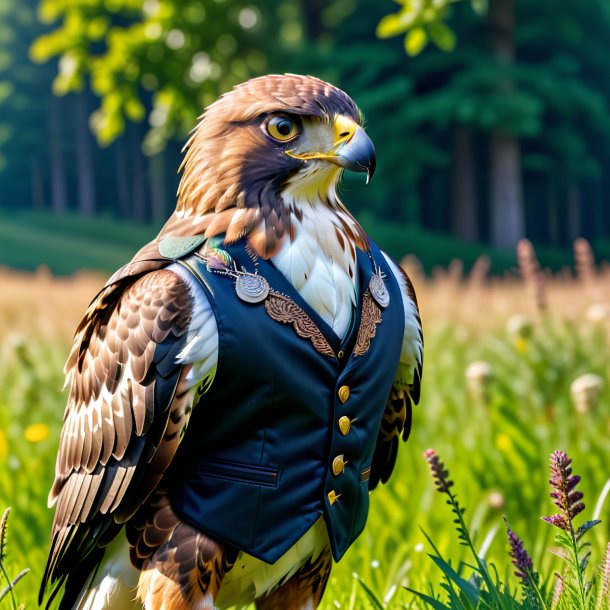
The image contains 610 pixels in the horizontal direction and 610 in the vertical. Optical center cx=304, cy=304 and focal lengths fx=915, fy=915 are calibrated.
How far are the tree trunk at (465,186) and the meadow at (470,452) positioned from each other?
16118 mm

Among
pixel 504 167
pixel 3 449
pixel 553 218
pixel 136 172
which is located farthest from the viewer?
pixel 136 172

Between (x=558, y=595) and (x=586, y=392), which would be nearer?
(x=558, y=595)

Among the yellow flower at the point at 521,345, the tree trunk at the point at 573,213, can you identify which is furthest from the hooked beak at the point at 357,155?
the tree trunk at the point at 573,213

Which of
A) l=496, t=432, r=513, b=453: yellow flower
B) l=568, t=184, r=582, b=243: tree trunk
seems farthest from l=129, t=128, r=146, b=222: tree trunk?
l=496, t=432, r=513, b=453: yellow flower

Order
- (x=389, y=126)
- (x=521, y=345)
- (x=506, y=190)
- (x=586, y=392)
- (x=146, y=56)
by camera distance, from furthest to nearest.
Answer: (x=506, y=190) < (x=389, y=126) < (x=146, y=56) < (x=521, y=345) < (x=586, y=392)

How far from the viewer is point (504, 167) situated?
66.1 feet

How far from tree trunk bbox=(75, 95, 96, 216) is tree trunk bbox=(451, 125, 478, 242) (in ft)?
35.1

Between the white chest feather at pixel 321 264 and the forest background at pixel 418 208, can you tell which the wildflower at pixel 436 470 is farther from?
the white chest feather at pixel 321 264

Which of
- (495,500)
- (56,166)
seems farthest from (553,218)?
(495,500)

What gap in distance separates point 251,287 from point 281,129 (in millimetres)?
345

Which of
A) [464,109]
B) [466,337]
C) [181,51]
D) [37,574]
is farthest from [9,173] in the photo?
[37,574]

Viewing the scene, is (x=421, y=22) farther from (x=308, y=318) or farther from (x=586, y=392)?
(x=308, y=318)

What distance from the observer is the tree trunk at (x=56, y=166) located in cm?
2581

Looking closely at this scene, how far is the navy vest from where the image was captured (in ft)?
6.25
